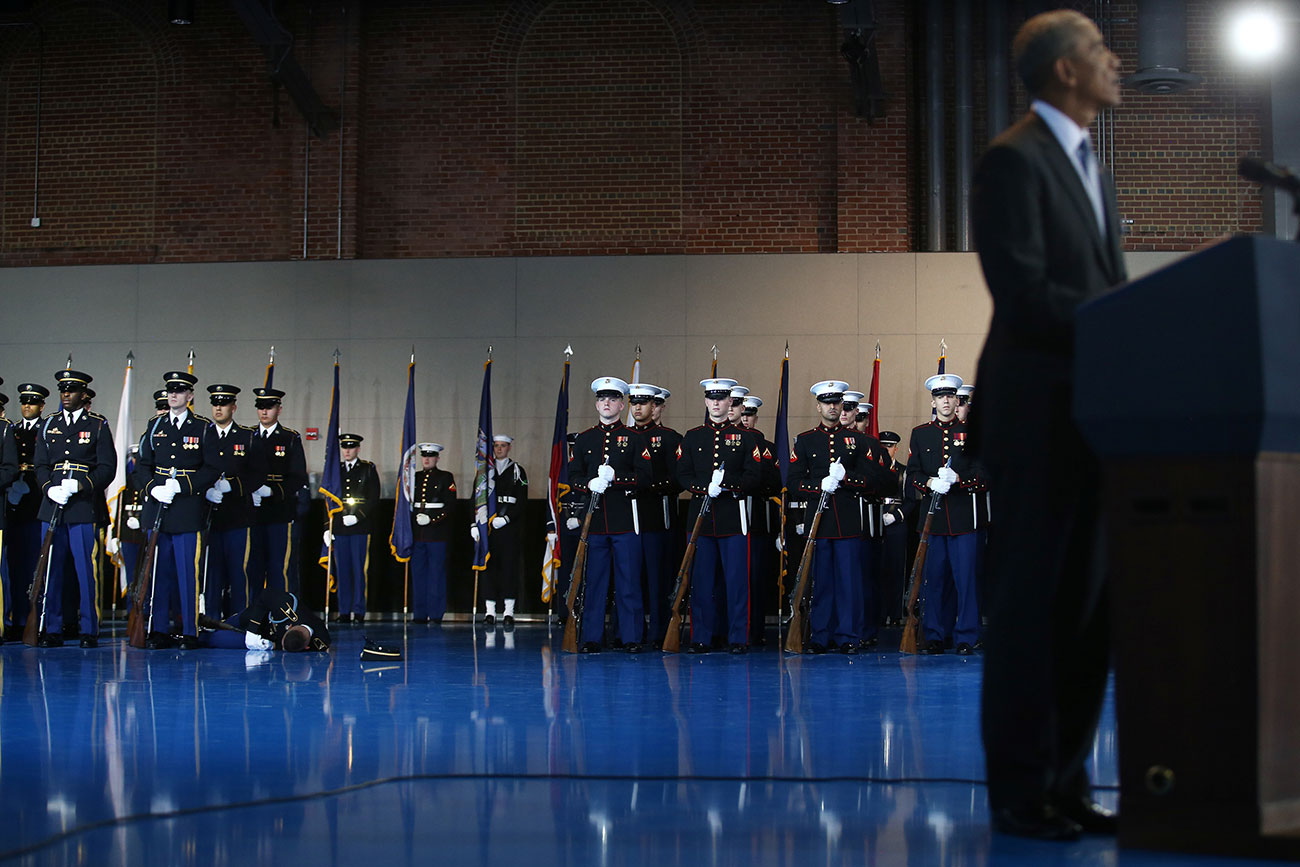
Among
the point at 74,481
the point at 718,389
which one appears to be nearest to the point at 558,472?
the point at 718,389

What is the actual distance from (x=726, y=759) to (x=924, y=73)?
9.34 meters

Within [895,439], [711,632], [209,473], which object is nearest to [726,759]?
[711,632]

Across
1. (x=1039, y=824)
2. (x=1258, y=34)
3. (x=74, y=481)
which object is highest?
(x=1258, y=34)

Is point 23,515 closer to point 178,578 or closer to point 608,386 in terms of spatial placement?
point 178,578

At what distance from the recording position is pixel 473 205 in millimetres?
12328

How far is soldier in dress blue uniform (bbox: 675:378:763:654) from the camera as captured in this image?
8.24 meters

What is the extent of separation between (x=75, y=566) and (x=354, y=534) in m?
2.74

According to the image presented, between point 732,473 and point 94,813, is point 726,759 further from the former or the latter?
point 732,473

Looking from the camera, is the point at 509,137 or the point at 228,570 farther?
the point at 509,137

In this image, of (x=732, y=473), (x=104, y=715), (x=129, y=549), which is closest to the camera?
(x=104, y=715)

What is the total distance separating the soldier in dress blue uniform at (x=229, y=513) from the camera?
849cm

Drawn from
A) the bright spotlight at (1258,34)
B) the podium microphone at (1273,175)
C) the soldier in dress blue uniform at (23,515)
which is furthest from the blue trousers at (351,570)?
the podium microphone at (1273,175)

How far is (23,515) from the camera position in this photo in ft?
29.9

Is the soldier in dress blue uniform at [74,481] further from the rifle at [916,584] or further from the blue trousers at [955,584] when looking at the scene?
the blue trousers at [955,584]
